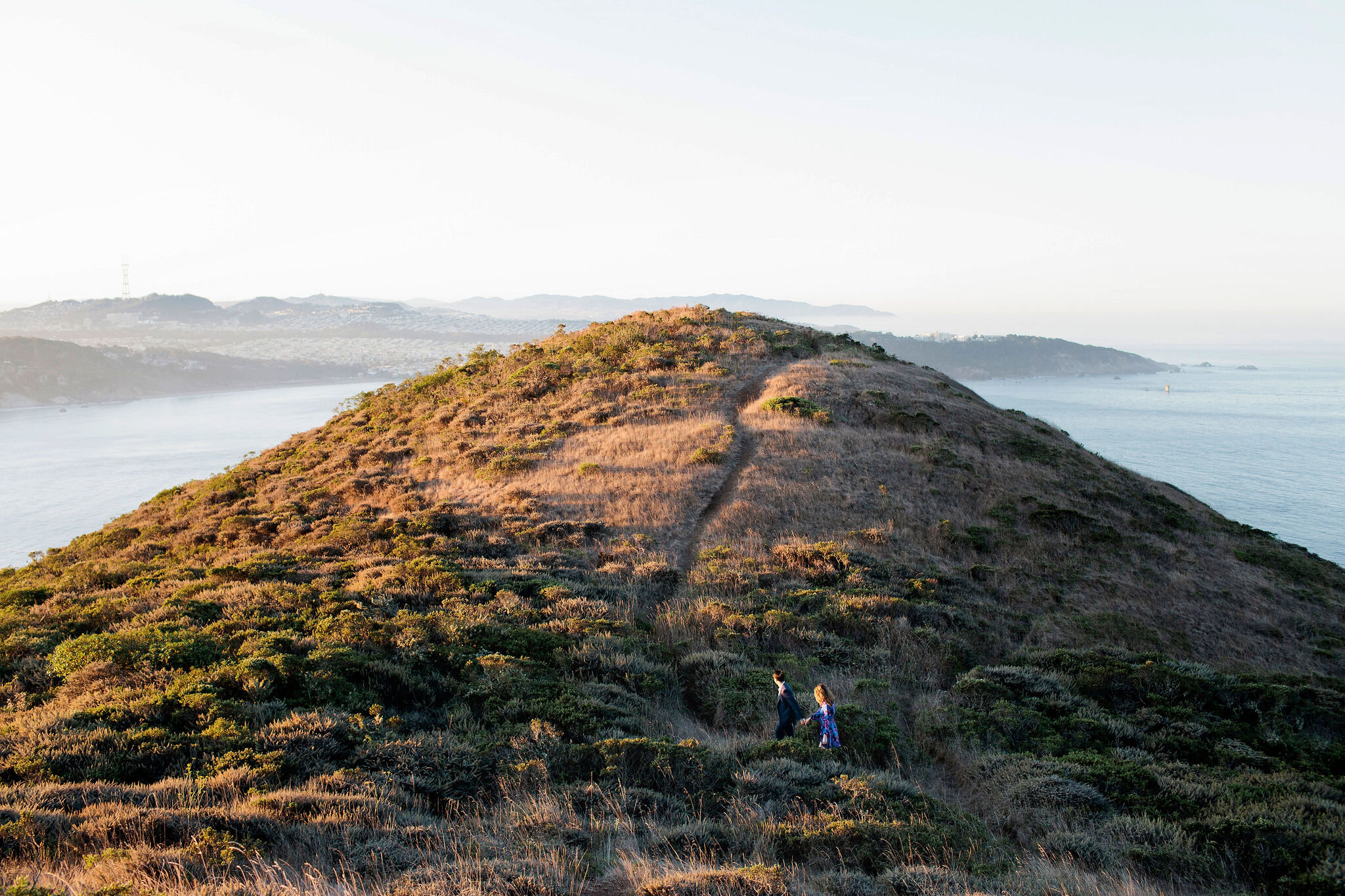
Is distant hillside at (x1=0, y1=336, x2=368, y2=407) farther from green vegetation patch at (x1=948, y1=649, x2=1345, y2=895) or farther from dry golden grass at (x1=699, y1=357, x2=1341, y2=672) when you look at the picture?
green vegetation patch at (x1=948, y1=649, x2=1345, y2=895)

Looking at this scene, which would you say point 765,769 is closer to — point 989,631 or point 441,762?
point 441,762

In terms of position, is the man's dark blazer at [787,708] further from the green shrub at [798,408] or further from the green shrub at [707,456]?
the green shrub at [798,408]

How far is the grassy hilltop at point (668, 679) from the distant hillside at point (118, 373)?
14470 cm

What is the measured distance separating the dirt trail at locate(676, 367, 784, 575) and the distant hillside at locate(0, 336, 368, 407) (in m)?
154

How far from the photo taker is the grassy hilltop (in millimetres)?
5953

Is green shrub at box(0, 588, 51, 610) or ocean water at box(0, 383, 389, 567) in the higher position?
green shrub at box(0, 588, 51, 610)

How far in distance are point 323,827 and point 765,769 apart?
472 centimetres

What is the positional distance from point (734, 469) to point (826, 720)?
13041mm

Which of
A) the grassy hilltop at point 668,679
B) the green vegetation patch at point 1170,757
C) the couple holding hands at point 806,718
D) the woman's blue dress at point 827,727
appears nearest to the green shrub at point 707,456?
the grassy hilltop at point 668,679

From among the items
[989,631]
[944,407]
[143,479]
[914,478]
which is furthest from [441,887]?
[143,479]

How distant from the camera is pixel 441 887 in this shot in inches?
194

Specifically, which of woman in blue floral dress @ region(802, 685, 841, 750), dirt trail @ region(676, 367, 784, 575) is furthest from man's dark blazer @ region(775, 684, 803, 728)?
dirt trail @ region(676, 367, 784, 575)

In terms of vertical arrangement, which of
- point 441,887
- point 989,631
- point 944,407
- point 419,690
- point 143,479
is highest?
point 944,407

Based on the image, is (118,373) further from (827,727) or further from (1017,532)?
(827,727)
